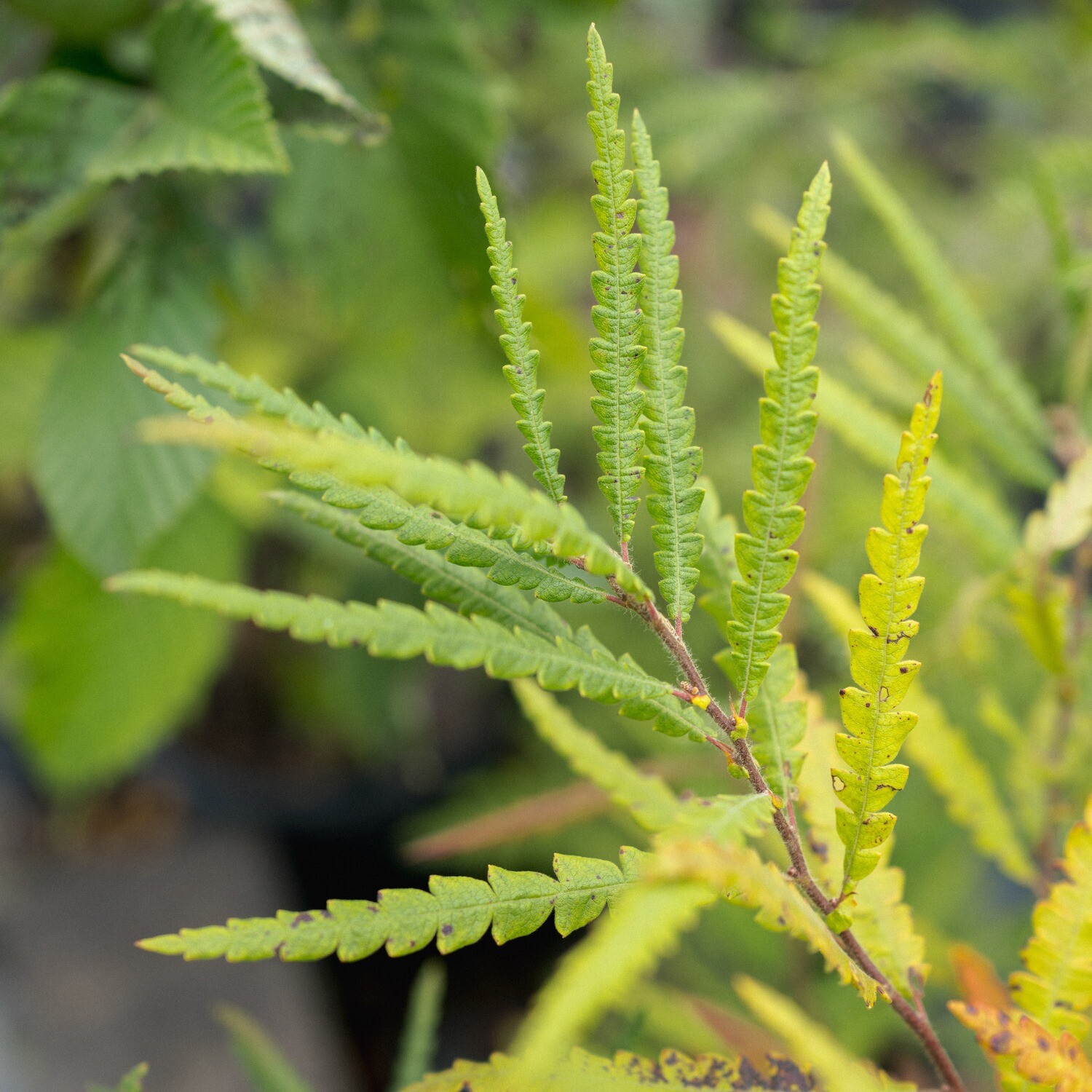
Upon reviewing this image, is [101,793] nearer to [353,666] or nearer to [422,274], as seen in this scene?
[353,666]

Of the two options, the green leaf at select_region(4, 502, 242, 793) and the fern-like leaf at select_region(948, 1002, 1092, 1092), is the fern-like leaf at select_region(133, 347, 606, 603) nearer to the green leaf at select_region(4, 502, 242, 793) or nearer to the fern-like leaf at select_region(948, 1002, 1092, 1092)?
the fern-like leaf at select_region(948, 1002, 1092, 1092)

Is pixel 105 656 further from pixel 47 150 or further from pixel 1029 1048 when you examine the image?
pixel 1029 1048

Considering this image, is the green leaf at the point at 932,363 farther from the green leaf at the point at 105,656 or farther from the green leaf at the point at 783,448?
the green leaf at the point at 105,656

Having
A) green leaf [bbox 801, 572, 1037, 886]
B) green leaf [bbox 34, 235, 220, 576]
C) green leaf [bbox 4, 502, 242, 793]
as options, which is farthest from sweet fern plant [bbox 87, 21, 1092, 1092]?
green leaf [bbox 4, 502, 242, 793]

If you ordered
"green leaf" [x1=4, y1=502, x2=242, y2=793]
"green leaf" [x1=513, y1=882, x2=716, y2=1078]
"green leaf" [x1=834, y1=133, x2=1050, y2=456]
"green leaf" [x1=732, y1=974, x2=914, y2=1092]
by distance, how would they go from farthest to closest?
1. "green leaf" [x1=4, y1=502, x2=242, y2=793]
2. "green leaf" [x1=834, y1=133, x2=1050, y2=456]
3. "green leaf" [x1=732, y1=974, x2=914, y2=1092]
4. "green leaf" [x1=513, y1=882, x2=716, y2=1078]

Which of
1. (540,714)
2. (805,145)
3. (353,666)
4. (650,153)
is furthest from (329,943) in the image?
(805,145)

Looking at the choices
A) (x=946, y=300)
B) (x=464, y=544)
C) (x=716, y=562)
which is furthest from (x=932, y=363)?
(x=464, y=544)

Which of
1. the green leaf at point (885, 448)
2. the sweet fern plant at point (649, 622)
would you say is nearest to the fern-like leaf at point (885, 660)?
the sweet fern plant at point (649, 622)

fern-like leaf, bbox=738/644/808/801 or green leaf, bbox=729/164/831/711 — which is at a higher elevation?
green leaf, bbox=729/164/831/711
